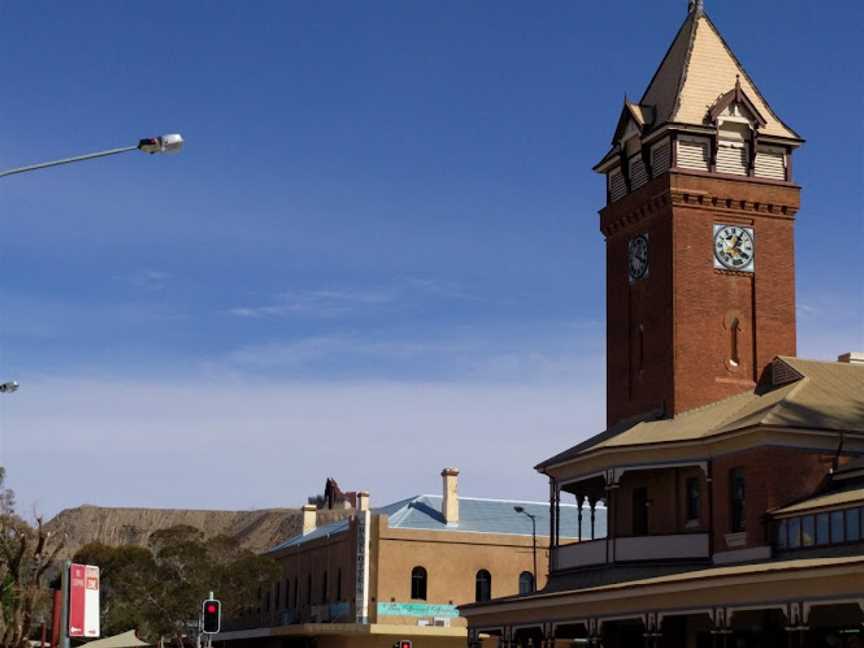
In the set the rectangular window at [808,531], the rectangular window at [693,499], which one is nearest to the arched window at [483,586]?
the rectangular window at [693,499]

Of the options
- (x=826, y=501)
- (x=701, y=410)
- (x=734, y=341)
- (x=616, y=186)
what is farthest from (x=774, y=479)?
(x=616, y=186)

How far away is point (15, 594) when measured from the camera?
143 ft

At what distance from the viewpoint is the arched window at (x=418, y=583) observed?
2785 inches

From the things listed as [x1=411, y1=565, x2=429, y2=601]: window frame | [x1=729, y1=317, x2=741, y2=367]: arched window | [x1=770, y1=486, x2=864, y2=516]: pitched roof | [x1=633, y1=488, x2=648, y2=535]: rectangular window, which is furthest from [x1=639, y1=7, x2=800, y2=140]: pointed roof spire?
[x1=411, y1=565, x2=429, y2=601]: window frame

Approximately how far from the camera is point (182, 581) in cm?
7575

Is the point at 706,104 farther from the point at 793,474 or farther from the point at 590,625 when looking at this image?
the point at 590,625

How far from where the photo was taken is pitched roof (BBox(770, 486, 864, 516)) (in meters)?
36.2

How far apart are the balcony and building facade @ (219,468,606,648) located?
20.0 meters

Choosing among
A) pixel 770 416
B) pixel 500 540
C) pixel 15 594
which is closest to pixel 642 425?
pixel 770 416

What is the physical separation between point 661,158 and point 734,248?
3847 mm

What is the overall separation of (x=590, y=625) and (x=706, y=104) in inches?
718

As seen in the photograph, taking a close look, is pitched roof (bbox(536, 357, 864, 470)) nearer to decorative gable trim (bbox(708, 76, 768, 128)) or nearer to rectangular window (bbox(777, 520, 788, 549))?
rectangular window (bbox(777, 520, 788, 549))

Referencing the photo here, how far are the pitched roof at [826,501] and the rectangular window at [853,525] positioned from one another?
10.3 inches

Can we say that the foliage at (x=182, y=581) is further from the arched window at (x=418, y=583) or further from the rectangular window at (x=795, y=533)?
the rectangular window at (x=795, y=533)
